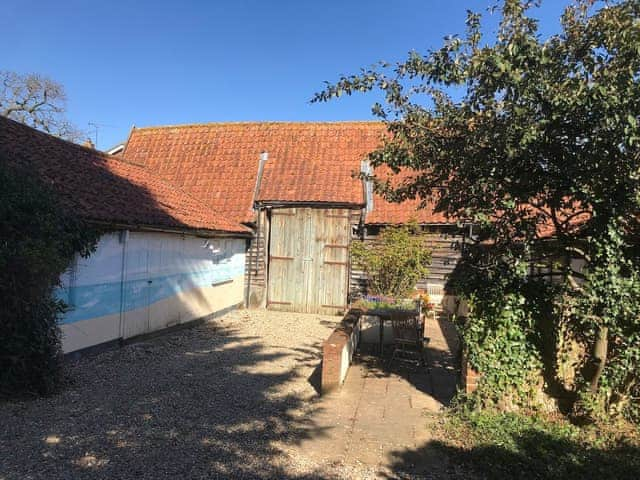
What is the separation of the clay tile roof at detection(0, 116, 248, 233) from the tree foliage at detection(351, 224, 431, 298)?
3.92 meters

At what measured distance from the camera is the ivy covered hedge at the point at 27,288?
215 inches

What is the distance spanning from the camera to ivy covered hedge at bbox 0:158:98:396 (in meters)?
5.47

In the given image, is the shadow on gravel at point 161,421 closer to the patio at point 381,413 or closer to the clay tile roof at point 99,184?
the patio at point 381,413

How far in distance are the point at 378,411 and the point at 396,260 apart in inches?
243

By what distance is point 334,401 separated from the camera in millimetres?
6047

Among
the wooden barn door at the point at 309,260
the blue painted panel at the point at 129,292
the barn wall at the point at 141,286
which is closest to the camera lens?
the blue painted panel at the point at 129,292

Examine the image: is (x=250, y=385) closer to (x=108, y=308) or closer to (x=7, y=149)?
(x=108, y=308)

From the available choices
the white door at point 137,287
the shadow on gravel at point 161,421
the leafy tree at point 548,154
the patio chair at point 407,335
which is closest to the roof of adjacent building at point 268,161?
the white door at point 137,287

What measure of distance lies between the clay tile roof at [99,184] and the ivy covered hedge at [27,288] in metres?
1.27

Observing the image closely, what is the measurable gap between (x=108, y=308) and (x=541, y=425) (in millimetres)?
6989

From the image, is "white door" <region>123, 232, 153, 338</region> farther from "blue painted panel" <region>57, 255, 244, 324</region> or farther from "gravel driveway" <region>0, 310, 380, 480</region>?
"gravel driveway" <region>0, 310, 380, 480</region>

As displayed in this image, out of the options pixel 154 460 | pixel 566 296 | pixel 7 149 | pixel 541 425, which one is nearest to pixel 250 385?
pixel 154 460

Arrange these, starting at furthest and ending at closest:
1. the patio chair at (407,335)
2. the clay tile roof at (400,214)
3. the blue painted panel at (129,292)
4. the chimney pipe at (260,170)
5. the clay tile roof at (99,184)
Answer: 1. the chimney pipe at (260,170)
2. the clay tile roof at (400,214)
3. the clay tile roof at (99,184)
4. the patio chair at (407,335)
5. the blue painted panel at (129,292)

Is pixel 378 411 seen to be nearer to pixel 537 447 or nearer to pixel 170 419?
pixel 537 447
